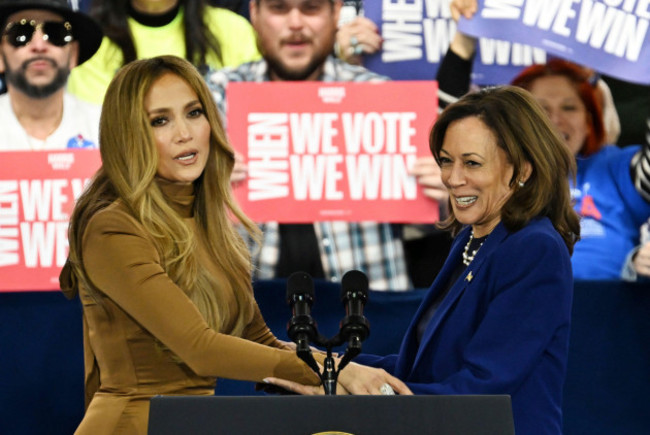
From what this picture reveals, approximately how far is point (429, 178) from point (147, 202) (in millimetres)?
1941

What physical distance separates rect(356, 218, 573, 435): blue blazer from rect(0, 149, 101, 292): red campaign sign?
7.87 feet

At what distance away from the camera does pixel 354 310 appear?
1969mm

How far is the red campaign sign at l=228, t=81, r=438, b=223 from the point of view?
421 cm

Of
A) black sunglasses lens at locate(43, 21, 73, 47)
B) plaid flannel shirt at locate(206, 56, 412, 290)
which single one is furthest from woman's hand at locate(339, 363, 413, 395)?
black sunglasses lens at locate(43, 21, 73, 47)

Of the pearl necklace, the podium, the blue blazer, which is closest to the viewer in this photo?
the podium

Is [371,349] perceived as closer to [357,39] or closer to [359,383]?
[357,39]

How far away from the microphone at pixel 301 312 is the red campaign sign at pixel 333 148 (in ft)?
7.29

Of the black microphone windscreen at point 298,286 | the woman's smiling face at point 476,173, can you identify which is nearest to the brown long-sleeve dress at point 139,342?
the black microphone windscreen at point 298,286

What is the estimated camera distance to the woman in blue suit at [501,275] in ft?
7.22

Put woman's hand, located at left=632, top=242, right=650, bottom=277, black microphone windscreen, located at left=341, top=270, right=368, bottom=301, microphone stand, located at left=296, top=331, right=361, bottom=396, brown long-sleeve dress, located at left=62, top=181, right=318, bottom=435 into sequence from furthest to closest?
woman's hand, located at left=632, top=242, right=650, bottom=277, brown long-sleeve dress, located at left=62, top=181, right=318, bottom=435, black microphone windscreen, located at left=341, top=270, right=368, bottom=301, microphone stand, located at left=296, top=331, right=361, bottom=396

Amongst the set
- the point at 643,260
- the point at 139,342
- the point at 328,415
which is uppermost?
the point at 328,415

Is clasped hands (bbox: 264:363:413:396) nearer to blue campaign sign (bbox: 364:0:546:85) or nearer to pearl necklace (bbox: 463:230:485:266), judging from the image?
pearl necklace (bbox: 463:230:485:266)

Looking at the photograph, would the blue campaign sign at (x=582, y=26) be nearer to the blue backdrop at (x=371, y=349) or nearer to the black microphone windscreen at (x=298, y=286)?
the blue backdrop at (x=371, y=349)

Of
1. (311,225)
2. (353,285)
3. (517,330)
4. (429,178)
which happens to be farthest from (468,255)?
(311,225)
